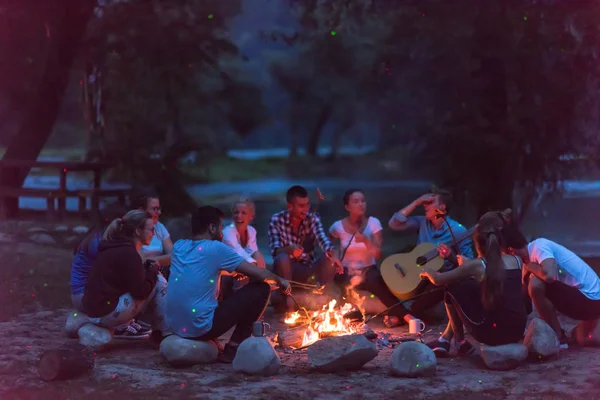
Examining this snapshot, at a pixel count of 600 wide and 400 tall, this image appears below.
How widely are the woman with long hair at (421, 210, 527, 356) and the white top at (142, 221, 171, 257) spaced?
2.61 metres

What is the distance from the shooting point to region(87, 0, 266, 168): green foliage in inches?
420

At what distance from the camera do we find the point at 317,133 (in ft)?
34.6

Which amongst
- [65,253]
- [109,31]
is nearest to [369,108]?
[109,31]

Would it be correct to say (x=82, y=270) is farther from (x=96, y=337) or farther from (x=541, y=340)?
(x=541, y=340)

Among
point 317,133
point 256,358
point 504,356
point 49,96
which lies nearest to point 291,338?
point 256,358

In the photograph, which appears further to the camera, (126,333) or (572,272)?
(126,333)

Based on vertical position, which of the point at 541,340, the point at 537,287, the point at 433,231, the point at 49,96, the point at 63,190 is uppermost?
the point at 49,96

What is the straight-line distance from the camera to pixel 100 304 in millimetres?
5648

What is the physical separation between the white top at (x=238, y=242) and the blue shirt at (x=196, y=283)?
1.72 meters

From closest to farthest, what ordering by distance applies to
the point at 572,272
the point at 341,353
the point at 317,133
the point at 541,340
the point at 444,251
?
the point at 341,353 < the point at 541,340 < the point at 572,272 < the point at 444,251 < the point at 317,133

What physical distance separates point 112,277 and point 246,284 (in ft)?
3.33

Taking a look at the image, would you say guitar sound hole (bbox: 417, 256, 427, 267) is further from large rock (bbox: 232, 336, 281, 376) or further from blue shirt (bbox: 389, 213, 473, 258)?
large rock (bbox: 232, 336, 281, 376)

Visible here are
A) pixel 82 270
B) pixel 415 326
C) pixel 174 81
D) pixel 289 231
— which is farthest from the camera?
pixel 174 81

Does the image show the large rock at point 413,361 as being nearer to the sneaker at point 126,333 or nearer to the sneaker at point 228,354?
the sneaker at point 228,354
